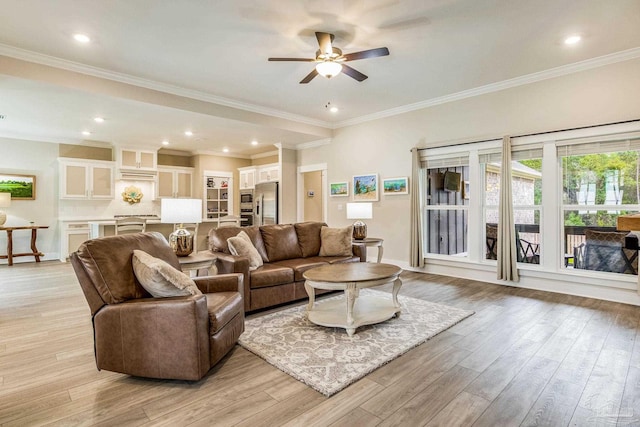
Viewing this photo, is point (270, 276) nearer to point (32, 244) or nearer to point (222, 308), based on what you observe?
point (222, 308)

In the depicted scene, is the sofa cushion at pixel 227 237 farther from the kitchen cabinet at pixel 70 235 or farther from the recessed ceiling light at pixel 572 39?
the kitchen cabinet at pixel 70 235

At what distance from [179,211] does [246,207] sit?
18.3 ft

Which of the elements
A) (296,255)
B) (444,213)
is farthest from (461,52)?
(296,255)

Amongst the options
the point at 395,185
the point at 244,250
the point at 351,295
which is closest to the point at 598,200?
the point at 395,185

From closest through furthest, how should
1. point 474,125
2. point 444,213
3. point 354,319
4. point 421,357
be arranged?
point 421,357 → point 354,319 → point 474,125 → point 444,213

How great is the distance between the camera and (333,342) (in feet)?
9.22

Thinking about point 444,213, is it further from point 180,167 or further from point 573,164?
point 180,167

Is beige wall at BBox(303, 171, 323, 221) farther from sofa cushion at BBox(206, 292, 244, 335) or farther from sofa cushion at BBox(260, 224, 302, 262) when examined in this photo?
sofa cushion at BBox(206, 292, 244, 335)

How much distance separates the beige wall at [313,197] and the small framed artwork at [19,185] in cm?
595

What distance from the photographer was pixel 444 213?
577 centimetres

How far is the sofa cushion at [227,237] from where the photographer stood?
3963 mm

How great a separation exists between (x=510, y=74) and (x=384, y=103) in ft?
6.42

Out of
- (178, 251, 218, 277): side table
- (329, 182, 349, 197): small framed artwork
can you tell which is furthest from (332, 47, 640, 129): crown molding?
(178, 251, 218, 277): side table

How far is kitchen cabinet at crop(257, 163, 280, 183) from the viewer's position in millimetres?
8195
